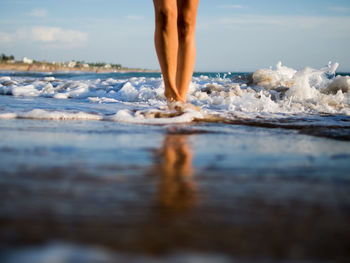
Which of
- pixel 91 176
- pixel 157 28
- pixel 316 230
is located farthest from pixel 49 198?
pixel 157 28

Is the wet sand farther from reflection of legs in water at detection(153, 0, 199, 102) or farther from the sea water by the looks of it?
reflection of legs in water at detection(153, 0, 199, 102)

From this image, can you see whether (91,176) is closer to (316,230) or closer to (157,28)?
(316,230)

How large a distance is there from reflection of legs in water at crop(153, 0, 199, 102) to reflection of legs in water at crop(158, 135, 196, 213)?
51.1 inches

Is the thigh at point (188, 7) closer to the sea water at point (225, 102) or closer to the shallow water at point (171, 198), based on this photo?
the sea water at point (225, 102)

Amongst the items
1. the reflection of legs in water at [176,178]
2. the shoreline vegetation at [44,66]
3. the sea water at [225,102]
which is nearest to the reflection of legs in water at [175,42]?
the sea water at [225,102]

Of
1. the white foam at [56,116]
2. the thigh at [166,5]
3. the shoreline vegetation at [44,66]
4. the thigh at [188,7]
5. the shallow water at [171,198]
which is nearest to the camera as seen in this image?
the shallow water at [171,198]

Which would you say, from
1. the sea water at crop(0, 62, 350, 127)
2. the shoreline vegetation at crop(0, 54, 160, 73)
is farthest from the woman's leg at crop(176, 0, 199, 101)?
the shoreline vegetation at crop(0, 54, 160, 73)

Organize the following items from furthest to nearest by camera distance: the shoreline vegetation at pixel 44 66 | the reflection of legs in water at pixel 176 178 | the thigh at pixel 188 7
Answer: the shoreline vegetation at pixel 44 66, the thigh at pixel 188 7, the reflection of legs in water at pixel 176 178

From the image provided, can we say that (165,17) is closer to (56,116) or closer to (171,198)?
(56,116)

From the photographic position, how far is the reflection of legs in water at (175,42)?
8.20 feet

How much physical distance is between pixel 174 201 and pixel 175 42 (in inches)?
79.9

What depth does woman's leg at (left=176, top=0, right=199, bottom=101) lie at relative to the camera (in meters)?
2.68

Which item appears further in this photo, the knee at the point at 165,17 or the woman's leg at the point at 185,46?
the woman's leg at the point at 185,46

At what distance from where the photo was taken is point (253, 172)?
0.92 m
